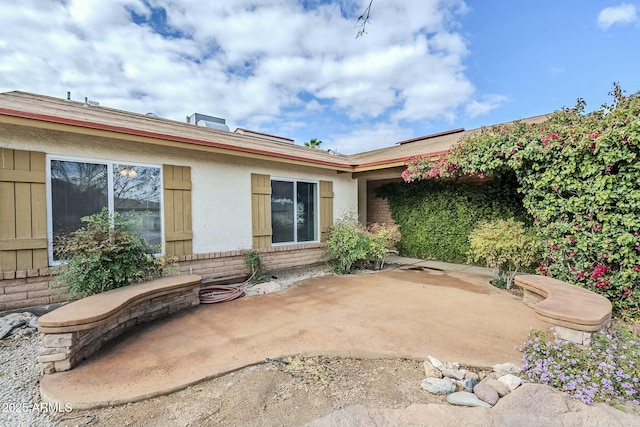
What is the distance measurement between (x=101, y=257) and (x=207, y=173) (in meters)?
2.52

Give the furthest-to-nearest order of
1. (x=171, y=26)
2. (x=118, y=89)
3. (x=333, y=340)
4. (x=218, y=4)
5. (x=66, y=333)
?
(x=118, y=89), (x=171, y=26), (x=218, y=4), (x=333, y=340), (x=66, y=333)

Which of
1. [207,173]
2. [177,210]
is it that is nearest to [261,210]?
[207,173]

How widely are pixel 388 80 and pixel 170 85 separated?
729cm

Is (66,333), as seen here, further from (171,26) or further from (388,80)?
(388,80)

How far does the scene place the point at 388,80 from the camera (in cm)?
970

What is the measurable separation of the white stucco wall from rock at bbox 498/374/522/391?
5109 millimetres

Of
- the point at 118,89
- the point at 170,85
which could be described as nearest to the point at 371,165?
the point at 170,85

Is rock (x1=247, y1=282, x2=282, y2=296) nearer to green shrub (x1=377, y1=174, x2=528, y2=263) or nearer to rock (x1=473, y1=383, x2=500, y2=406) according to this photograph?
rock (x1=473, y1=383, x2=500, y2=406)

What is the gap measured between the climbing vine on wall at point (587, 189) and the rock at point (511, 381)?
2824 millimetres

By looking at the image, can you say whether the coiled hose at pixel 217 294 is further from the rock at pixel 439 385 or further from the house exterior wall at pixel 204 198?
the rock at pixel 439 385

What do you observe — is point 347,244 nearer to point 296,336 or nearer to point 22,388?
point 296,336

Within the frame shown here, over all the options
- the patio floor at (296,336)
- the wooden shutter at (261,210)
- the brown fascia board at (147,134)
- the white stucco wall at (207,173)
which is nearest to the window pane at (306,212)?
the white stucco wall at (207,173)

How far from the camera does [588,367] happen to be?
95.1 inches

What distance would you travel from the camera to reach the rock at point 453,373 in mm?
2504
